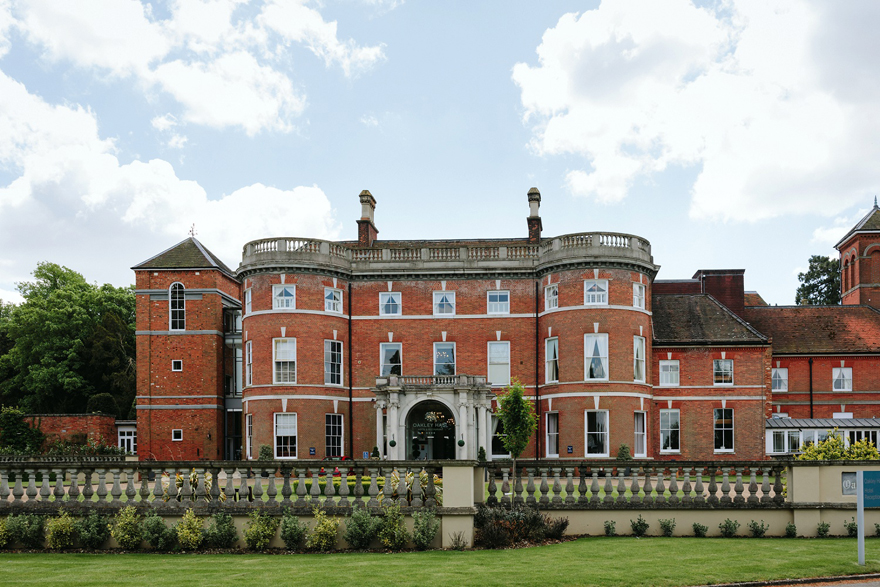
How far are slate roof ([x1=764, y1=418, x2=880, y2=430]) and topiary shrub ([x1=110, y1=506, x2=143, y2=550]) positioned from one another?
36241 millimetres

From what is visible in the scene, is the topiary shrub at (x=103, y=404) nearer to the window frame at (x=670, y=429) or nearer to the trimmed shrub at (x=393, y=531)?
the window frame at (x=670, y=429)

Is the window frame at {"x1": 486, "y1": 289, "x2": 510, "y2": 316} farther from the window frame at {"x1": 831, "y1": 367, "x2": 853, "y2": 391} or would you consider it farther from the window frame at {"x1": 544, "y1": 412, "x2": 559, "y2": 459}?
the window frame at {"x1": 831, "y1": 367, "x2": 853, "y2": 391}

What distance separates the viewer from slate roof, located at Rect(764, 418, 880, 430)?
42.7 m

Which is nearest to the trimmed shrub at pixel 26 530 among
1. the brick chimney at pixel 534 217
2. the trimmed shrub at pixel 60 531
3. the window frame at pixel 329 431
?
the trimmed shrub at pixel 60 531

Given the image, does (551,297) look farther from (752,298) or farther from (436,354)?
(752,298)

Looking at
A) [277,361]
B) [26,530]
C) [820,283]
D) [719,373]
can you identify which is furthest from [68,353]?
[820,283]

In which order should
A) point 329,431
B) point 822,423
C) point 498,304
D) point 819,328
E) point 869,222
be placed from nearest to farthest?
point 329,431 → point 498,304 → point 822,423 → point 819,328 → point 869,222

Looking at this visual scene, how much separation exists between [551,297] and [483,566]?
2785cm

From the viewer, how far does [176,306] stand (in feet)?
143

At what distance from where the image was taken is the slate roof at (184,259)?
4350cm

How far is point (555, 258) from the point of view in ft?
129

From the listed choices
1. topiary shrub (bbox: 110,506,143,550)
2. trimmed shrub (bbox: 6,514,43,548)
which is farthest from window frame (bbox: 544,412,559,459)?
trimmed shrub (bbox: 6,514,43,548)

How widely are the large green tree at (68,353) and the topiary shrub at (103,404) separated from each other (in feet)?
3.88

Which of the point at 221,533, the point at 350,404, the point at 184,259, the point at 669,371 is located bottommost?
the point at 221,533
